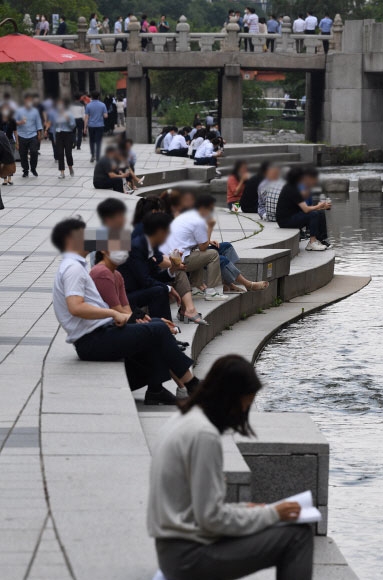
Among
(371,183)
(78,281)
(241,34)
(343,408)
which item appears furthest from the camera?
(241,34)

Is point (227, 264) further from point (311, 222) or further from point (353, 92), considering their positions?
point (353, 92)

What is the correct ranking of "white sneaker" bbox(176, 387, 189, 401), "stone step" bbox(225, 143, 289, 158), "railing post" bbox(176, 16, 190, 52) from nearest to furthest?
"stone step" bbox(225, 143, 289, 158)
"white sneaker" bbox(176, 387, 189, 401)
"railing post" bbox(176, 16, 190, 52)

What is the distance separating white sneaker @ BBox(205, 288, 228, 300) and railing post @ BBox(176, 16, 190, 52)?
3505cm

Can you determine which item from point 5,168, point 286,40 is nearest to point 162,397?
point 5,168

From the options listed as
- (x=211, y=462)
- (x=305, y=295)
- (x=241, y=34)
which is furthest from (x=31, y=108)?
(x=241, y=34)

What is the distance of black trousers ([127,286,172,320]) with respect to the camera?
10.1 meters

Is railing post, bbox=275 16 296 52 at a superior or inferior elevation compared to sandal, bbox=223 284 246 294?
superior

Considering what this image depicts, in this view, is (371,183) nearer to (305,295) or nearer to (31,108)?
(305,295)

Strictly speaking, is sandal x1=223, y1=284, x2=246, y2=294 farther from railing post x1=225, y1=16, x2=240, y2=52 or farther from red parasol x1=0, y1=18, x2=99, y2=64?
railing post x1=225, y1=16, x2=240, y2=52

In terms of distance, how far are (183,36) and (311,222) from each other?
1252 inches

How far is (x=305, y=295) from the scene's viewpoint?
634 inches

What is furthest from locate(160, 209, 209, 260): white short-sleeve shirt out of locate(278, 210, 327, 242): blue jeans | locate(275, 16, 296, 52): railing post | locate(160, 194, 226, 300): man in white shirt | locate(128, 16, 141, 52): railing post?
locate(275, 16, 296, 52): railing post

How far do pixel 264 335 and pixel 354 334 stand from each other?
1.13 meters

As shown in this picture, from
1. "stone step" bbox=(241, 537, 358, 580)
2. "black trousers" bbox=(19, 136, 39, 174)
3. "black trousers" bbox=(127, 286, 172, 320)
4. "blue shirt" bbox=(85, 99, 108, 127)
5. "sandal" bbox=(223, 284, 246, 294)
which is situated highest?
"blue shirt" bbox=(85, 99, 108, 127)
